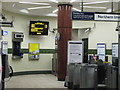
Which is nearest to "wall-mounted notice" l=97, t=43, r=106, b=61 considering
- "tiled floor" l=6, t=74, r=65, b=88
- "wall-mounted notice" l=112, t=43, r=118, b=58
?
"wall-mounted notice" l=112, t=43, r=118, b=58

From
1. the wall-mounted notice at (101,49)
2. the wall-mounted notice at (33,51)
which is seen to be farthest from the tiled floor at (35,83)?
the wall-mounted notice at (101,49)

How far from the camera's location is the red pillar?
35.1ft

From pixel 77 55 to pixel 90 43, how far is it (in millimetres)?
4831

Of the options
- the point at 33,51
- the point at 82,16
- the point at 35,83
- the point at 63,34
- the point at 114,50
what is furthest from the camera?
the point at 33,51

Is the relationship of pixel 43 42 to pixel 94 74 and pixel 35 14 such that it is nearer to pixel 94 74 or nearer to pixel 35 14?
pixel 35 14

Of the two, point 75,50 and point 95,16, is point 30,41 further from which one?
point 95,16

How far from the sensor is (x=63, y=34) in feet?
35.0

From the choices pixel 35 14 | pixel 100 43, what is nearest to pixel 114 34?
pixel 100 43

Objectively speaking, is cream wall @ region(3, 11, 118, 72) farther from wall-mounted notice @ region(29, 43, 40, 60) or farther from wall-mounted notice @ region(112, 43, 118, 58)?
wall-mounted notice @ region(112, 43, 118, 58)

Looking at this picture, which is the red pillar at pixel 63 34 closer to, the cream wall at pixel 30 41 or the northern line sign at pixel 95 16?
the cream wall at pixel 30 41

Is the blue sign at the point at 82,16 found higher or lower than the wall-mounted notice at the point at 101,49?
higher

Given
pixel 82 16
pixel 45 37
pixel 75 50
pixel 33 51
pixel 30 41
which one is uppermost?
pixel 82 16

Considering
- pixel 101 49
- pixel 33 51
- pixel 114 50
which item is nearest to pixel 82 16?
pixel 114 50

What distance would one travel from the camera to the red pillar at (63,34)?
1069 cm
